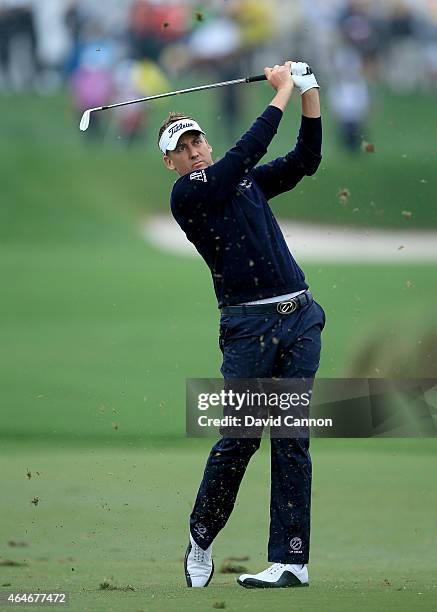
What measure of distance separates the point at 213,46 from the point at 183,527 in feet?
69.6

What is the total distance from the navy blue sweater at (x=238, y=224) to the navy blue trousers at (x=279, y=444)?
123mm

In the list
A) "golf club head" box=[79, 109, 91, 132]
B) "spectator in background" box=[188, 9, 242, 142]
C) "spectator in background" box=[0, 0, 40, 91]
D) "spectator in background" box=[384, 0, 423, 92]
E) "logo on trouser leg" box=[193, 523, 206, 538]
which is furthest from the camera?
"spectator in background" box=[384, 0, 423, 92]

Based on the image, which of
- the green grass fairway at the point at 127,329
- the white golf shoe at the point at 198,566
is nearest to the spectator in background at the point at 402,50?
the green grass fairway at the point at 127,329

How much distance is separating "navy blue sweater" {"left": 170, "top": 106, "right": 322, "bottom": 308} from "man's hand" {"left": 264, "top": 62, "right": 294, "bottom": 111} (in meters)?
0.06

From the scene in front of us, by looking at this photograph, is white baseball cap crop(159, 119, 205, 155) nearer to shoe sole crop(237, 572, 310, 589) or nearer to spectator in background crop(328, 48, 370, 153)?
shoe sole crop(237, 572, 310, 589)

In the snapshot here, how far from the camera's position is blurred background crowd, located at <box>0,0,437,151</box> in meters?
26.5

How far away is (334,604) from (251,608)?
0.89 feet

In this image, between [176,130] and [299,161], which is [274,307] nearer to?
[299,161]

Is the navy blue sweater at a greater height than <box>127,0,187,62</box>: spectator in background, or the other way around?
<box>127,0,187,62</box>: spectator in background

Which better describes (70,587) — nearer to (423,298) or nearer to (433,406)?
(433,406)

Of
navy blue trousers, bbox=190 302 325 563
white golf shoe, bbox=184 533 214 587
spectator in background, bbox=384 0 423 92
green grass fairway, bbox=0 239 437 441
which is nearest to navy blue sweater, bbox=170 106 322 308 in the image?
navy blue trousers, bbox=190 302 325 563

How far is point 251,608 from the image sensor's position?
4598 millimetres

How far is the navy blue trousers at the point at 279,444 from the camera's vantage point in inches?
210

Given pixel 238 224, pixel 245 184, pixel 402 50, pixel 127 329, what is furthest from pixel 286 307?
pixel 402 50
